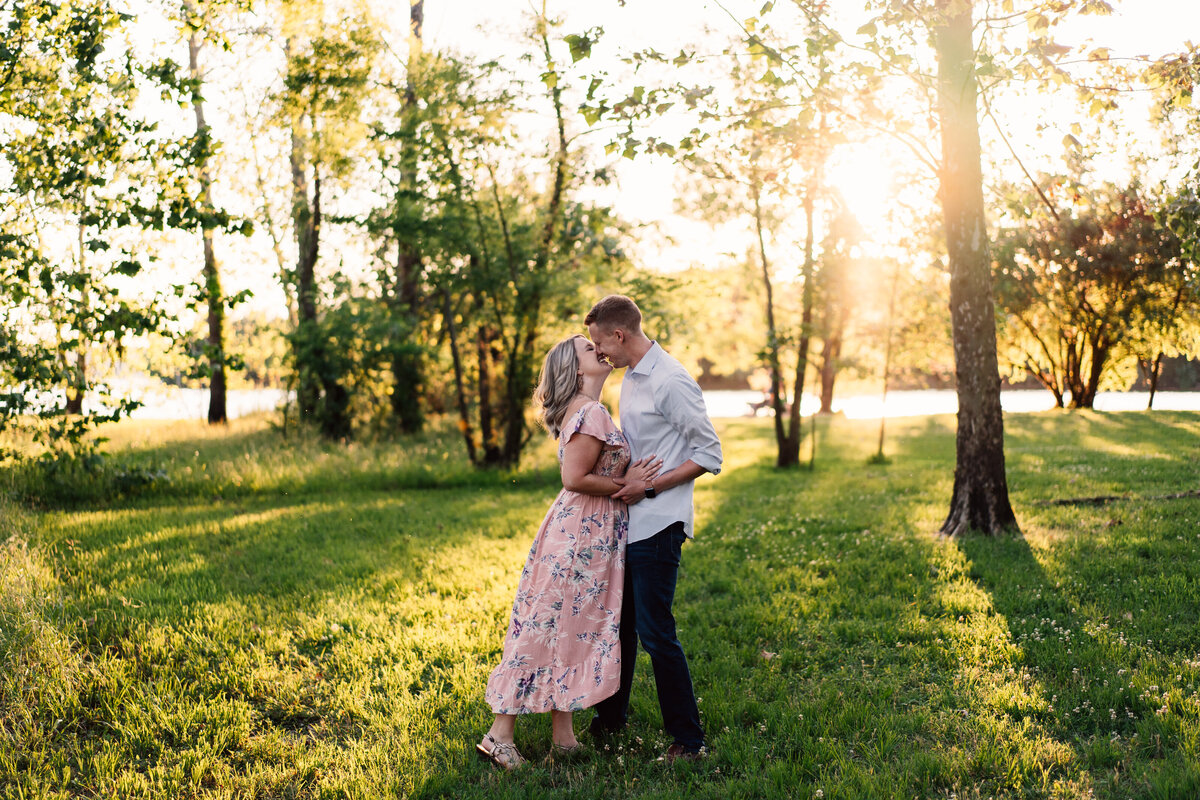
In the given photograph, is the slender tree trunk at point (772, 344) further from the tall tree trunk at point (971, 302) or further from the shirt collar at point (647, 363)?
the shirt collar at point (647, 363)

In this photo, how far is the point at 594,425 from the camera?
13.2ft

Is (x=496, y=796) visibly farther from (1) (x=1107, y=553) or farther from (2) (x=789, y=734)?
(1) (x=1107, y=553)

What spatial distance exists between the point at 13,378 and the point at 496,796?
8782 millimetres

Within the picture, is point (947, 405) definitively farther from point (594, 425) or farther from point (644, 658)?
point (594, 425)

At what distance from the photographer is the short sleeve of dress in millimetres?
4023

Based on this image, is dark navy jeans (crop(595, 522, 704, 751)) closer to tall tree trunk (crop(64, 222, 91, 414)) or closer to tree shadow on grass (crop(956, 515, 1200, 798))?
tree shadow on grass (crop(956, 515, 1200, 798))

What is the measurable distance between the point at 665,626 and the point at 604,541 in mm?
534

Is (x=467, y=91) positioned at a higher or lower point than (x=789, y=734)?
higher

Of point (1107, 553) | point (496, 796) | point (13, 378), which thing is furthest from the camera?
point (13, 378)

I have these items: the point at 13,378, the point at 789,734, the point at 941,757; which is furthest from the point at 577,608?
the point at 13,378

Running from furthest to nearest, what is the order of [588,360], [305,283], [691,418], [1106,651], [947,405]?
1. [947,405]
2. [305,283]
3. [1106,651]
4. [588,360]
5. [691,418]

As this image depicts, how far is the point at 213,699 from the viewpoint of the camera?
4910mm

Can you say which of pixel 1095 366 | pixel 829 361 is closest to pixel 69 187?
pixel 829 361

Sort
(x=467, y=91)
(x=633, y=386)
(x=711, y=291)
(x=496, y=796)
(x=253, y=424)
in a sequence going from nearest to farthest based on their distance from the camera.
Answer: (x=496, y=796) → (x=633, y=386) → (x=467, y=91) → (x=711, y=291) → (x=253, y=424)
